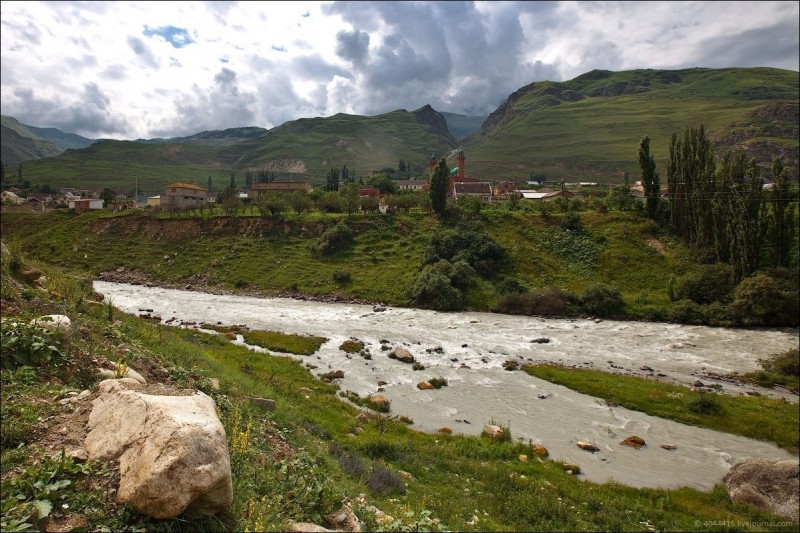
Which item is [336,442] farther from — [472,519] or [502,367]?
[502,367]

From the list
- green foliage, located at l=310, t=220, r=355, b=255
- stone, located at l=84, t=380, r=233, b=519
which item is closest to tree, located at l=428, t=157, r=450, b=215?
green foliage, located at l=310, t=220, r=355, b=255

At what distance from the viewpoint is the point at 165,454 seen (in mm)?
5227

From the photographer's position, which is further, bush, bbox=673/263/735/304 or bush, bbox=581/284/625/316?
bush, bbox=581/284/625/316

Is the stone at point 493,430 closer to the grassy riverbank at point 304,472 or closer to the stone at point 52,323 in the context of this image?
the grassy riverbank at point 304,472

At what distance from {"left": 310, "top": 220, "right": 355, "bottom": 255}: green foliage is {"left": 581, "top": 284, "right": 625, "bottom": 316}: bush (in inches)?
1531

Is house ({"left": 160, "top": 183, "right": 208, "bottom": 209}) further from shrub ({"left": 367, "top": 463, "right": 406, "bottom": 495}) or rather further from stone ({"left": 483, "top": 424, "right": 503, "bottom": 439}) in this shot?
shrub ({"left": 367, "top": 463, "right": 406, "bottom": 495})

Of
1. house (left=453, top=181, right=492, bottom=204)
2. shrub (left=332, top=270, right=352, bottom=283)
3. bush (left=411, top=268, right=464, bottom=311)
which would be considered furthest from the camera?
house (left=453, top=181, right=492, bottom=204)

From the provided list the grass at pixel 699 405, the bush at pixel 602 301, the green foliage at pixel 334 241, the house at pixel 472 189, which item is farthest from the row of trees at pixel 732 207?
the house at pixel 472 189

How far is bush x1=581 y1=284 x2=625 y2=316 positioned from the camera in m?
48.8

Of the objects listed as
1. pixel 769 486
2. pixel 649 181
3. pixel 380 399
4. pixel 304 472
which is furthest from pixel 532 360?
pixel 649 181

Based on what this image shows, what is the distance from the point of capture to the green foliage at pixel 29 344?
862cm

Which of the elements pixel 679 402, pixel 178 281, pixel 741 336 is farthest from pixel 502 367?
pixel 178 281

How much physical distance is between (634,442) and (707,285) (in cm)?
3810

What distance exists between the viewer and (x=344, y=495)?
8508mm
